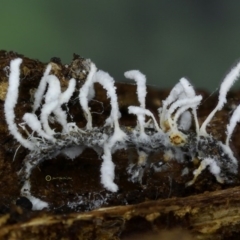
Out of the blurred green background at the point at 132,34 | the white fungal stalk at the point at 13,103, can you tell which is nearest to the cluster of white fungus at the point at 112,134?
the white fungal stalk at the point at 13,103

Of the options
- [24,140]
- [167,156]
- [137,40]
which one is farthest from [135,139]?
[137,40]

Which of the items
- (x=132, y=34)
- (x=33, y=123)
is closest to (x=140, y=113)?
(x=33, y=123)

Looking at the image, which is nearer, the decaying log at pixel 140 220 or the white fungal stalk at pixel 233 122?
the decaying log at pixel 140 220

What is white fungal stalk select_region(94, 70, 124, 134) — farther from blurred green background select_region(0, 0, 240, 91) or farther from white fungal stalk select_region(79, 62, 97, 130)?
blurred green background select_region(0, 0, 240, 91)

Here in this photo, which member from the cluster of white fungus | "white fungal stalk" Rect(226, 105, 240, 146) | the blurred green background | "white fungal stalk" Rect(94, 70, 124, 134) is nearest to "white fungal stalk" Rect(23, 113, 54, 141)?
the cluster of white fungus

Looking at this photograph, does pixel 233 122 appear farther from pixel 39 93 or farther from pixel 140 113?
pixel 39 93

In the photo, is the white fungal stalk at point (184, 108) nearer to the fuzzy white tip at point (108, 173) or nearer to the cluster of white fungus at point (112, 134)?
the cluster of white fungus at point (112, 134)

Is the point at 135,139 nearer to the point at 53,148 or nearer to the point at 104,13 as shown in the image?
the point at 53,148
